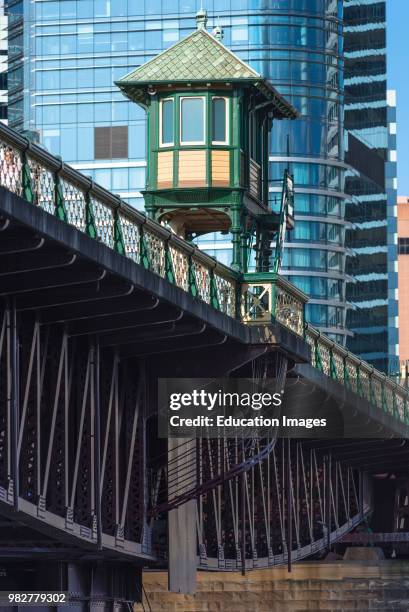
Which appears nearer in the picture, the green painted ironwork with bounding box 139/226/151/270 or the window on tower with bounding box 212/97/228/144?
the green painted ironwork with bounding box 139/226/151/270

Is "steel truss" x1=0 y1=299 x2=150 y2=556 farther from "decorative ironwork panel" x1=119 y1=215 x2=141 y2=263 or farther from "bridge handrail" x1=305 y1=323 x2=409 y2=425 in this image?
"bridge handrail" x1=305 y1=323 x2=409 y2=425

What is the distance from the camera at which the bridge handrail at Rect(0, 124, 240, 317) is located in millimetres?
41812

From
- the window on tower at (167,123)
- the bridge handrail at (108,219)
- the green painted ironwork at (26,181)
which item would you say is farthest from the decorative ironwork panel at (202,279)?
the green painted ironwork at (26,181)

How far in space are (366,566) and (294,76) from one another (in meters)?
87.9

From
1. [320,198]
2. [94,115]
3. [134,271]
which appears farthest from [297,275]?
[134,271]

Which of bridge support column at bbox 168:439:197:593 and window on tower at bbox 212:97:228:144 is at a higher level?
window on tower at bbox 212:97:228:144

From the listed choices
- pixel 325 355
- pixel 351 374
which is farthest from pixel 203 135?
pixel 351 374

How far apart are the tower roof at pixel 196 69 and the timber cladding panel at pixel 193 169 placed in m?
1.93

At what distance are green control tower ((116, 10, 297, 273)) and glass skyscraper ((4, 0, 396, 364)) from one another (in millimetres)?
117047

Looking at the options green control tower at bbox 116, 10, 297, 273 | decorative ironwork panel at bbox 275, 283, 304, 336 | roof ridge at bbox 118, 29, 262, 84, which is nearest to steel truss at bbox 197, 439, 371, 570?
decorative ironwork panel at bbox 275, 283, 304, 336

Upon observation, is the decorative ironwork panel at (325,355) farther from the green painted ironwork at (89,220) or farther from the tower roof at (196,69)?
the green painted ironwork at (89,220)

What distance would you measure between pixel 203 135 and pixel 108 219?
14447 mm

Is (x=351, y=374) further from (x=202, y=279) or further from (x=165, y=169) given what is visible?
(x=202, y=279)

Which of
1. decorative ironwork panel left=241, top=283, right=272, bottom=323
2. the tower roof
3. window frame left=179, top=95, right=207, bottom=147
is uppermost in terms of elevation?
the tower roof
